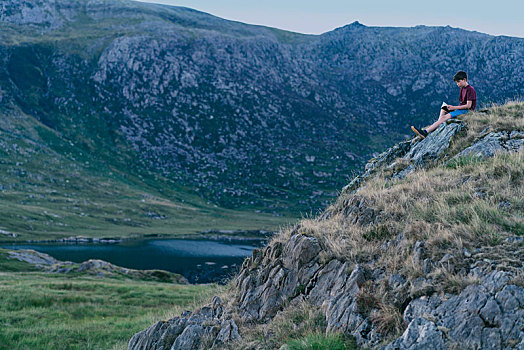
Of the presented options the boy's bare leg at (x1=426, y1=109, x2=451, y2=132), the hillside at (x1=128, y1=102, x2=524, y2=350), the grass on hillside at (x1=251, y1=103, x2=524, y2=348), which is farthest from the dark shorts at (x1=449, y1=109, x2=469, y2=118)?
the grass on hillside at (x1=251, y1=103, x2=524, y2=348)

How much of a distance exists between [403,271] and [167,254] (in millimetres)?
98984

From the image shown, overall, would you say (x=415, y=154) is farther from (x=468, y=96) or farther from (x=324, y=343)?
(x=324, y=343)

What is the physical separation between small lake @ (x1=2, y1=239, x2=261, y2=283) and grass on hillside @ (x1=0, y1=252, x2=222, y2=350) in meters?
41.6

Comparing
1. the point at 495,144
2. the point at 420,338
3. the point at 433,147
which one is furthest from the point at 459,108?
the point at 420,338

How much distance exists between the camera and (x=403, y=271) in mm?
10445

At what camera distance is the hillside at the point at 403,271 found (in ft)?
27.9

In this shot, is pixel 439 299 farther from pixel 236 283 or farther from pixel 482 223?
pixel 236 283

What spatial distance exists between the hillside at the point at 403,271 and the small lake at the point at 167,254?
219ft

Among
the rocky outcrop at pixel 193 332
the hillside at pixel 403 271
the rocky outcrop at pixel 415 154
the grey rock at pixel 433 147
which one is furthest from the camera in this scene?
the rocky outcrop at pixel 415 154

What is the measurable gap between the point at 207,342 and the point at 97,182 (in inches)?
7476

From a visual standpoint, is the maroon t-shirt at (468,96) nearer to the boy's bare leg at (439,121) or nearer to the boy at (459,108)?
the boy at (459,108)

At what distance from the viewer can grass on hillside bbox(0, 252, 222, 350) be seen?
874 inches

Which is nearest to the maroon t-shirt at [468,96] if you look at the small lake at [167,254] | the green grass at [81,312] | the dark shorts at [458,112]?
the dark shorts at [458,112]

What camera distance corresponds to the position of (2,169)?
168m
